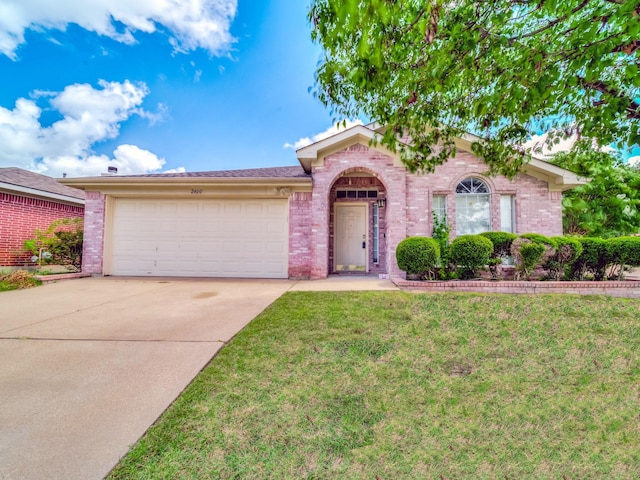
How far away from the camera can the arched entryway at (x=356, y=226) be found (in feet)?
34.3

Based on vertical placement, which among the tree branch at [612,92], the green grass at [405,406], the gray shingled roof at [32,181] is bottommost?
the green grass at [405,406]

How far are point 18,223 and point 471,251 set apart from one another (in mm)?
14043

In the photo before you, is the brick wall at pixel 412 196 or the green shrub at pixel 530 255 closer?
the green shrub at pixel 530 255

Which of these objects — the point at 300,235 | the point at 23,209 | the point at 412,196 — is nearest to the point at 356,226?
the point at 412,196

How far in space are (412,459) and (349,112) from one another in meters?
3.80

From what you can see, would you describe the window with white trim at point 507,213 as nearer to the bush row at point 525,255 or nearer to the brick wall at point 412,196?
the brick wall at point 412,196

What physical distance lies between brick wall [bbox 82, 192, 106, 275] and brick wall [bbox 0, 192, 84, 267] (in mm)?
2909

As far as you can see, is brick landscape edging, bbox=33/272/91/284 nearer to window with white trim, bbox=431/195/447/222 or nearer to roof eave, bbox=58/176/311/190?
roof eave, bbox=58/176/311/190

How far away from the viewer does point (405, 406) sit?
2.41 m

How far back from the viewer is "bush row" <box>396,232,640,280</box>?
721 centimetres

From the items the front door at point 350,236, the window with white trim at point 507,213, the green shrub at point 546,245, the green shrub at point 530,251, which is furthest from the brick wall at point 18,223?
the window with white trim at point 507,213

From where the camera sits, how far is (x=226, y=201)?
9508 mm

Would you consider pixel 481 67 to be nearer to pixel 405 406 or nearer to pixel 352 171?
pixel 405 406

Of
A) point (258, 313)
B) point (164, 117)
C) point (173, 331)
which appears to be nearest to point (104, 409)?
point (173, 331)
